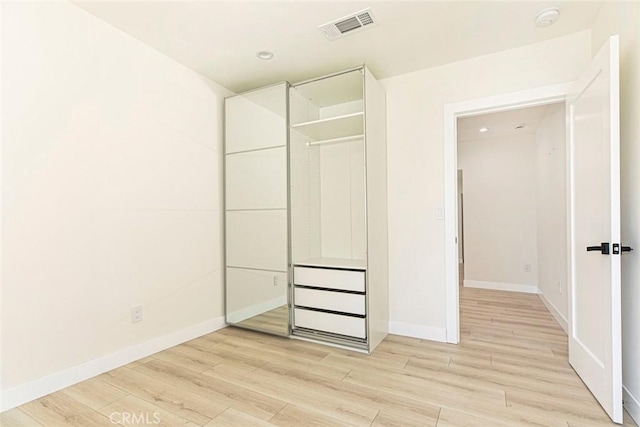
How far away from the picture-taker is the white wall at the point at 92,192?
192 cm

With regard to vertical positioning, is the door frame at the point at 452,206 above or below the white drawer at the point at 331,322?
above

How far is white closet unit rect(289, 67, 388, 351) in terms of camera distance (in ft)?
8.89

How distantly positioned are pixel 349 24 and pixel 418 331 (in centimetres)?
262

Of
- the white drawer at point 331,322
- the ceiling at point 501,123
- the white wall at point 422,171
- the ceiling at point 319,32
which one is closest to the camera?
the ceiling at point 319,32

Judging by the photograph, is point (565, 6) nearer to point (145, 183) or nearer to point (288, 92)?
point (288, 92)

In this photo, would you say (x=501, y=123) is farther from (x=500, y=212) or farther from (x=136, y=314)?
(x=136, y=314)

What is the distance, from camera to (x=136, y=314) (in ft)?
8.34

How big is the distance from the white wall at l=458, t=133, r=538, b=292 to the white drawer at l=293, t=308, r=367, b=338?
11.1 feet

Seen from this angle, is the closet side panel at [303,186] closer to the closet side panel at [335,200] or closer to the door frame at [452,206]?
the closet side panel at [335,200]

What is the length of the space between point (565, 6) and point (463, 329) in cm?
273

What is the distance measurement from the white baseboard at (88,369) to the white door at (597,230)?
9.86 ft

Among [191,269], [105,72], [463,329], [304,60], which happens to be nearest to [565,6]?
[304,60]

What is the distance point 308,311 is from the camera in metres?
2.94

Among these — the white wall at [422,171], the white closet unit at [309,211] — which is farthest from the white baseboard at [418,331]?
the white closet unit at [309,211]
